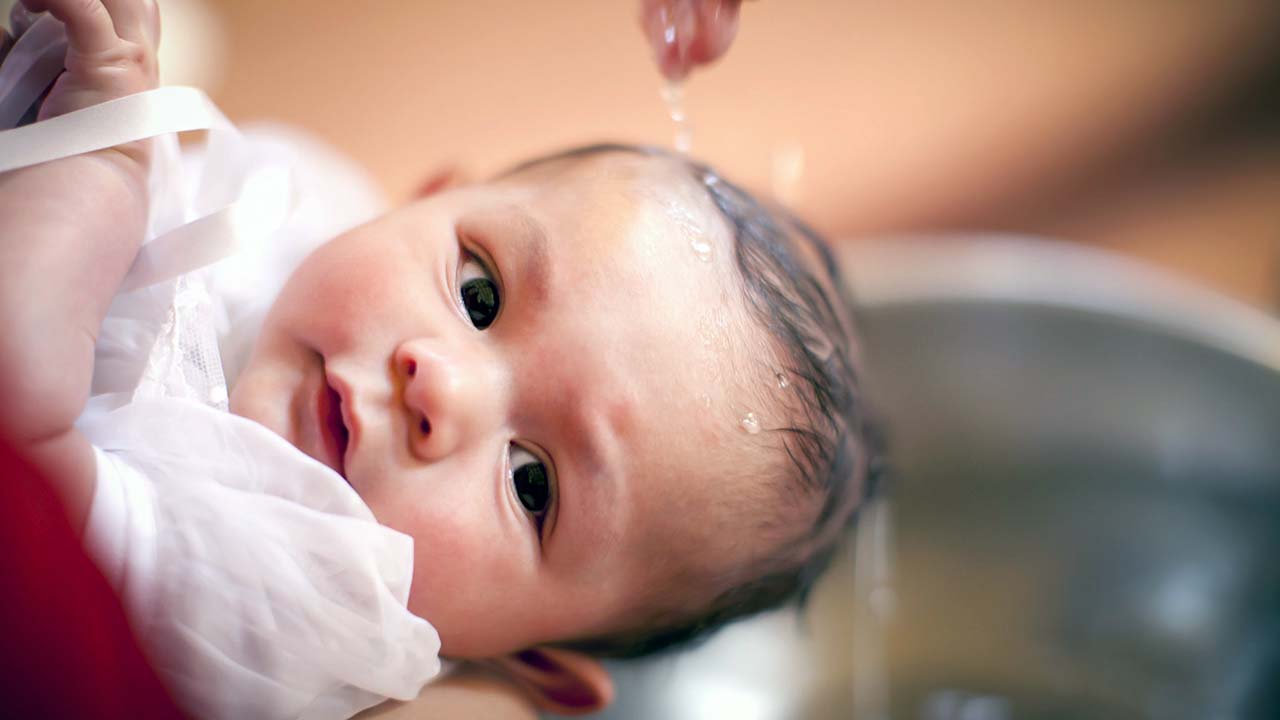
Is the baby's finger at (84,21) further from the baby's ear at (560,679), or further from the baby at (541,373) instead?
the baby's ear at (560,679)

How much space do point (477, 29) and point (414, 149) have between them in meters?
0.22

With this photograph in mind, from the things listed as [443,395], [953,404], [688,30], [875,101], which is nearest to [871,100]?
[875,101]

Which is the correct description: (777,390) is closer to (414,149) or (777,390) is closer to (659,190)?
(659,190)

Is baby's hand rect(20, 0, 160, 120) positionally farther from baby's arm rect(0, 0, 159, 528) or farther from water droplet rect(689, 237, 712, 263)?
water droplet rect(689, 237, 712, 263)

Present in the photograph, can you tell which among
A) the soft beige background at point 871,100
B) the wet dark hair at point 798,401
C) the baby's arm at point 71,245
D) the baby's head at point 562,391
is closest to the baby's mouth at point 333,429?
the baby's head at point 562,391

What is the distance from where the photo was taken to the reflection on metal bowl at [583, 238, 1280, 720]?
895 mm

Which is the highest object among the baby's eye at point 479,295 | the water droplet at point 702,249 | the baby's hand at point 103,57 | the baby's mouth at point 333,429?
the baby's hand at point 103,57

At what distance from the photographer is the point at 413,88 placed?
130 centimetres

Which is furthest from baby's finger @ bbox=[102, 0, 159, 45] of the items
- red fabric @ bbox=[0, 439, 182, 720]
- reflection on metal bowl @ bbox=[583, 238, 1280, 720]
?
reflection on metal bowl @ bbox=[583, 238, 1280, 720]

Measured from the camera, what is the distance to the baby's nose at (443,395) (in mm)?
478

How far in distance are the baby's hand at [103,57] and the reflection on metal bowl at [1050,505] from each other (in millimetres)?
623

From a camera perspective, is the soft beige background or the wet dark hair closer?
the wet dark hair

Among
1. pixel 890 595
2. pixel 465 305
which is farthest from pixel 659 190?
pixel 890 595

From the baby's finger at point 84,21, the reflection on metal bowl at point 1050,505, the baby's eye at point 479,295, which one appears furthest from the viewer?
the reflection on metal bowl at point 1050,505
